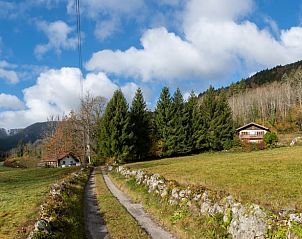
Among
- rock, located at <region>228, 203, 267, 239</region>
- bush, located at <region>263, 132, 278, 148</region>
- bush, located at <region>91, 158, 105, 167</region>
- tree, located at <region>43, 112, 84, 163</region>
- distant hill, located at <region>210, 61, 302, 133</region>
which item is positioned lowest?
rock, located at <region>228, 203, 267, 239</region>

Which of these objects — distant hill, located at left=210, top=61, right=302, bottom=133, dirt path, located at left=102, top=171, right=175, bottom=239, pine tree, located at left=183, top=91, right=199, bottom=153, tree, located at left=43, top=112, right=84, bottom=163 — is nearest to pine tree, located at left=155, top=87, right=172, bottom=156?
pine tree, located at left=183, top=91, right=199, bottom=153

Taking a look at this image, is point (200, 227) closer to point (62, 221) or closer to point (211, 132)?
point (62, 221)

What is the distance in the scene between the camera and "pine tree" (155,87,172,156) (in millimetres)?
73938

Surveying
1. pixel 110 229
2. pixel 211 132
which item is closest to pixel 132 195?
pixel 110 229

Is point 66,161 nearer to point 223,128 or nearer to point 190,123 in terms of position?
point 190,123

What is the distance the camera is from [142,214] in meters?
18.3

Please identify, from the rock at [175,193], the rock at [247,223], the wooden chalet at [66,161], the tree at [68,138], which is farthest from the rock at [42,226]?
the wooden chalet at [66,161]

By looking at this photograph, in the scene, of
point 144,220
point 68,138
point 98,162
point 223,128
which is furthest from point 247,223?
point 68,138

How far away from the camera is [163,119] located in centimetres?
7606

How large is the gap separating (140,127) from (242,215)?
6020cm

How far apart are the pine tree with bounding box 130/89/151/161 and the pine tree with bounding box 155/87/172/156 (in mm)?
2769

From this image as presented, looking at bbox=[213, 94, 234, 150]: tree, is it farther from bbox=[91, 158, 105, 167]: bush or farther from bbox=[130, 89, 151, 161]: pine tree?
bbox=[91, 158, 105, 167]: bush

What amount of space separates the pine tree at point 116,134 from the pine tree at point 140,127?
1.82 meters

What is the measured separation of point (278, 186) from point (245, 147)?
172 ft
